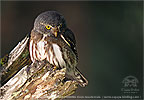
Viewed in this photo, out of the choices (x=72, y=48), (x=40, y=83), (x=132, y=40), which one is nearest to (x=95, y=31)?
(x=132, y=40)

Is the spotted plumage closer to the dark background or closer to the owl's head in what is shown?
the owl's head

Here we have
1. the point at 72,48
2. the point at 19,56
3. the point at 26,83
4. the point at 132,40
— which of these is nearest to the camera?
the point at 26,83

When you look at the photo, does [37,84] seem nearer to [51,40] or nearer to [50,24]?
[51,40]

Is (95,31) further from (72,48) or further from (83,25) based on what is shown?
(72,48)

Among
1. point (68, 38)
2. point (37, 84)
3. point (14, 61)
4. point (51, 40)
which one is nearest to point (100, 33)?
point (68, 38)

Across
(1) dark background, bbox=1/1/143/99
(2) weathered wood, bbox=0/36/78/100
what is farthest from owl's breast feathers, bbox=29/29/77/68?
(1) dark background, bbox=1/1/143/99
